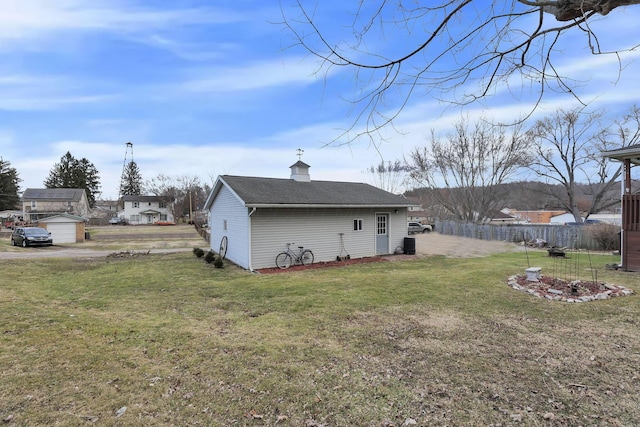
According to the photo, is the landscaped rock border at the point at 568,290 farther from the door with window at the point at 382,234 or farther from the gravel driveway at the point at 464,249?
the gravel driveway at the point at 464,249

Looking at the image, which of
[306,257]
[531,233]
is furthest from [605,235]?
[306,257]

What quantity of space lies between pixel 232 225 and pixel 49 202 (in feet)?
165

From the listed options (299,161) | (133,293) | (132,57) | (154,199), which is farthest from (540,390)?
(154,199)

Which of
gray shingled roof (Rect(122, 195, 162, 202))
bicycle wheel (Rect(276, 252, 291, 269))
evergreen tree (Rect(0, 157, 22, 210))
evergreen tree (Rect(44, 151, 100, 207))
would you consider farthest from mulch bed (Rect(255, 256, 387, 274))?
evergreen tree (Rect(44, 151, 100, 207))

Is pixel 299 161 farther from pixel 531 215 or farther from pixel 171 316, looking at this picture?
pixel 531 215

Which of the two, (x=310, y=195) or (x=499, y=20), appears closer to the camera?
(x=499, y=20)

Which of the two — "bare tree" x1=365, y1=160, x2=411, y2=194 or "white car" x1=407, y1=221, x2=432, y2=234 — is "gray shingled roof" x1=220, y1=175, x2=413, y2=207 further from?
"bare tree" x1=365, y1=160, x2=411, y2=194

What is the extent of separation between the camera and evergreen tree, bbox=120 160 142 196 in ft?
214

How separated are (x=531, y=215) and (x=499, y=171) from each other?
42407mm

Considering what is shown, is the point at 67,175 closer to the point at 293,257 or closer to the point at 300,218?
the point at 300,218

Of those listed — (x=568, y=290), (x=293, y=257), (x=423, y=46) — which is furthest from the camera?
(x=293, y=257)

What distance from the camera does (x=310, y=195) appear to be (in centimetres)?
1296

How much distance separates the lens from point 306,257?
12.2 m

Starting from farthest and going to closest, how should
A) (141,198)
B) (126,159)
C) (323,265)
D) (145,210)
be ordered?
1. (126,159)
2. (141,198)
3. (145,210)
4. (323,265)
